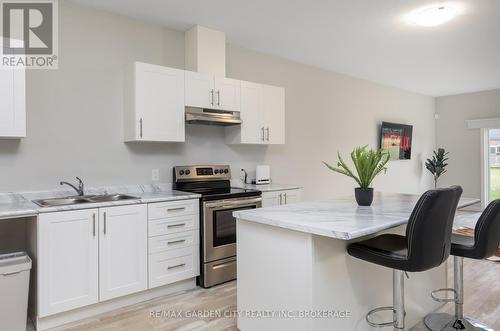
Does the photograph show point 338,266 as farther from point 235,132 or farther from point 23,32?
point 23,32

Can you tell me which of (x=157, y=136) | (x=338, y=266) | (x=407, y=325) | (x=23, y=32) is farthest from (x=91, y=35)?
(x=407, y=325)

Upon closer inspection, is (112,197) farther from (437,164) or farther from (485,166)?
(485,166)

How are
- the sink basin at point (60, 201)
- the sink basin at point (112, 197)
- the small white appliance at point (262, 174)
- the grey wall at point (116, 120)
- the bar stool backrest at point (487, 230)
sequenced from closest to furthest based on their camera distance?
the bar stool backrest at point (487, 230), the sink basin at point (60, 201), the grey wall at point (116, 120), the sink basin at point (112, 197), the small white appliance at point (262, 174)

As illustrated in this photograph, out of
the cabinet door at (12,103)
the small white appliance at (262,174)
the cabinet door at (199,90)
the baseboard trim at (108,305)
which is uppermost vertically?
the cabinet door at (199,90)

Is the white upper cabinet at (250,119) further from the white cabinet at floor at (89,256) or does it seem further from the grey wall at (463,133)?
the grey wall at (463,133)

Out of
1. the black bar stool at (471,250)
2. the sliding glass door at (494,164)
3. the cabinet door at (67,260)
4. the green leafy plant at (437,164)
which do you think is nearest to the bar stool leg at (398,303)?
the black bar stool at (471,250)

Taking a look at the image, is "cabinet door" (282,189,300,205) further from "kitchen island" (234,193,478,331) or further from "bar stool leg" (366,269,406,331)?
"bar stool leg" (366,269,406,331)

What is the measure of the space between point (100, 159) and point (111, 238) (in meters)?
0.87

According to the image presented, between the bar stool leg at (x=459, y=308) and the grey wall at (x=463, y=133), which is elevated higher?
the grey wall at (x=463, y=133)

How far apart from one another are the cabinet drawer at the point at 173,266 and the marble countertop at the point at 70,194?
0.49 m

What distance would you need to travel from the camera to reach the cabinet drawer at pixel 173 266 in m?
2.94

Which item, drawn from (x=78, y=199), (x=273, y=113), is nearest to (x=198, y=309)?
(x=78, y=199)

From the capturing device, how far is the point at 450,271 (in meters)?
3.69

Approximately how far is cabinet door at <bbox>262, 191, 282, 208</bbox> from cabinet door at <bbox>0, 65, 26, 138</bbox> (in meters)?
2.27
